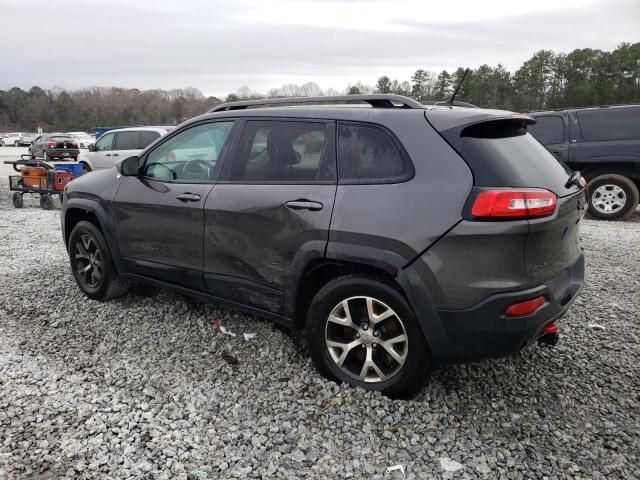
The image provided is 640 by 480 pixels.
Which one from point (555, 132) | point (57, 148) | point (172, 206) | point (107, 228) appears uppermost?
point (555, 132)

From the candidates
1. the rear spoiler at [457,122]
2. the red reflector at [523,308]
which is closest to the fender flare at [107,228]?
the rear spoiler at [457,122]

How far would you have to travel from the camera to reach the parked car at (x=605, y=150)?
8.81 m

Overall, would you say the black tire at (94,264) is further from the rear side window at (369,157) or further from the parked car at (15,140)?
the parked car at (15,140)

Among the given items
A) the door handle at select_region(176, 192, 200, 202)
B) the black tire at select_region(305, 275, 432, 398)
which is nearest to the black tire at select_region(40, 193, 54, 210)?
the door handle at select_region(176, 192, 200, 202)

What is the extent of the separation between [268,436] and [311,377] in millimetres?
631

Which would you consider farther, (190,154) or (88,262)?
(88,262)

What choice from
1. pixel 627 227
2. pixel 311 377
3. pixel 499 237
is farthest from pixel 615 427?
pixel 627 227

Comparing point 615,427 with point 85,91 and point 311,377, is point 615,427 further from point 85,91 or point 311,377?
point 85,91

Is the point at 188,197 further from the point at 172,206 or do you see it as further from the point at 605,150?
the point at 605,150

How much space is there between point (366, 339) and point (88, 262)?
3.06 m

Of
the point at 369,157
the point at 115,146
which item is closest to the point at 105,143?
the point at 115,146

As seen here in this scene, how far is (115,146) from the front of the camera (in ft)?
46.9

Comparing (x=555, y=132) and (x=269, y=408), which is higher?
(x=555, y=132)

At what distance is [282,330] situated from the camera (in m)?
4.03
